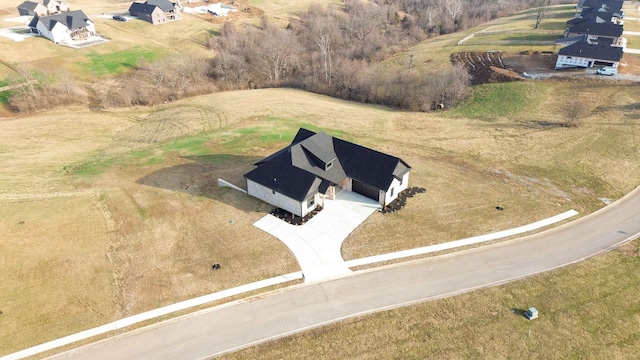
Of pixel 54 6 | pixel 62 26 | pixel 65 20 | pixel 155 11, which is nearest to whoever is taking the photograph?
pixel 62 26

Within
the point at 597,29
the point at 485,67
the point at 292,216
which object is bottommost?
the point at 292,216

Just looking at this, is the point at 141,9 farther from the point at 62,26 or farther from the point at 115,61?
the point at 115,61

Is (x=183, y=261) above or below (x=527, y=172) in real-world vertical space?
below

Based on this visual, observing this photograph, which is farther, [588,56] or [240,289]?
[588,56]

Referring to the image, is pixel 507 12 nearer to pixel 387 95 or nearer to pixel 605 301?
pixel 387 95

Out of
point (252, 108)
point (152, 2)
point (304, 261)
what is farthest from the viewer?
point (152, 2)

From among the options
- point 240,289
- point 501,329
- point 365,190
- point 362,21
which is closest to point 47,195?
point 240,289

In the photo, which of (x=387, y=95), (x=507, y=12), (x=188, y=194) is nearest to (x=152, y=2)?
(x=387, y=95)
